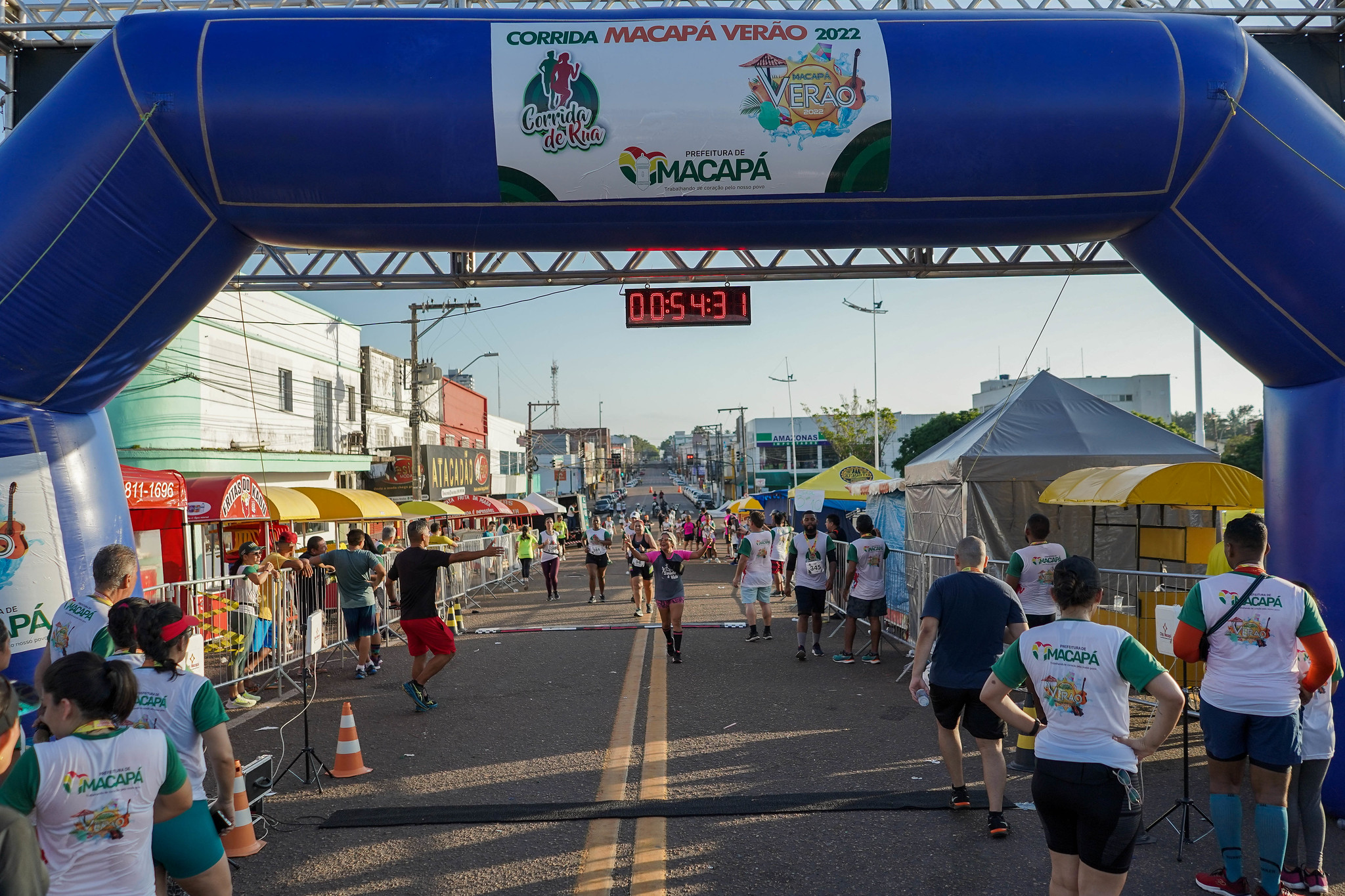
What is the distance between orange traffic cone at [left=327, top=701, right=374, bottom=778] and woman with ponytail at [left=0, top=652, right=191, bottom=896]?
12.3ft

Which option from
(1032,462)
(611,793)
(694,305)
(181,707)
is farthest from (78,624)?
(1032,462)

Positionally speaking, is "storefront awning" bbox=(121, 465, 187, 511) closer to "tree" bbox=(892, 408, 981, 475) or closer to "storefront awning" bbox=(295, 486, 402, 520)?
"storefront awning" bbox=(295, 486, 402, 520)

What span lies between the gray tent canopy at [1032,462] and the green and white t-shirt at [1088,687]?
8.30 meters

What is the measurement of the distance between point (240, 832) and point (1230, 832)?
5.16 m

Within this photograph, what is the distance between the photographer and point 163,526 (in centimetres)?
1384

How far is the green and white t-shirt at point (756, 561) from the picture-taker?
12.7 m

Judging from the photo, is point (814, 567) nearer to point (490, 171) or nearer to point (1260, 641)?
point (490, 171)

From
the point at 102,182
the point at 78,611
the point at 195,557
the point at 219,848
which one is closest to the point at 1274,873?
the point at 219,848

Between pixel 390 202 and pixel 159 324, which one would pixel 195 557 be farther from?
pixel 390 202

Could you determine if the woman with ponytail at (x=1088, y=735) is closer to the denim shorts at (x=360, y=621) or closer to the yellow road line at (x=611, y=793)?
the yellow road line at (x=611, y=793)

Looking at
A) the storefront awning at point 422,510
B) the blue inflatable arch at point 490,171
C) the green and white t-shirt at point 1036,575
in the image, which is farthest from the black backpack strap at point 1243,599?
the storefront awning at point 422,510

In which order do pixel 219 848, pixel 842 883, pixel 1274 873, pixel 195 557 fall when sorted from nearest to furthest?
pixel 219 848, pixel 1274 873, pixel 842 883, pixel 195 557

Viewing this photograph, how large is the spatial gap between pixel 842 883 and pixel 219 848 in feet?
9.50

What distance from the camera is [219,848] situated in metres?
3.52
